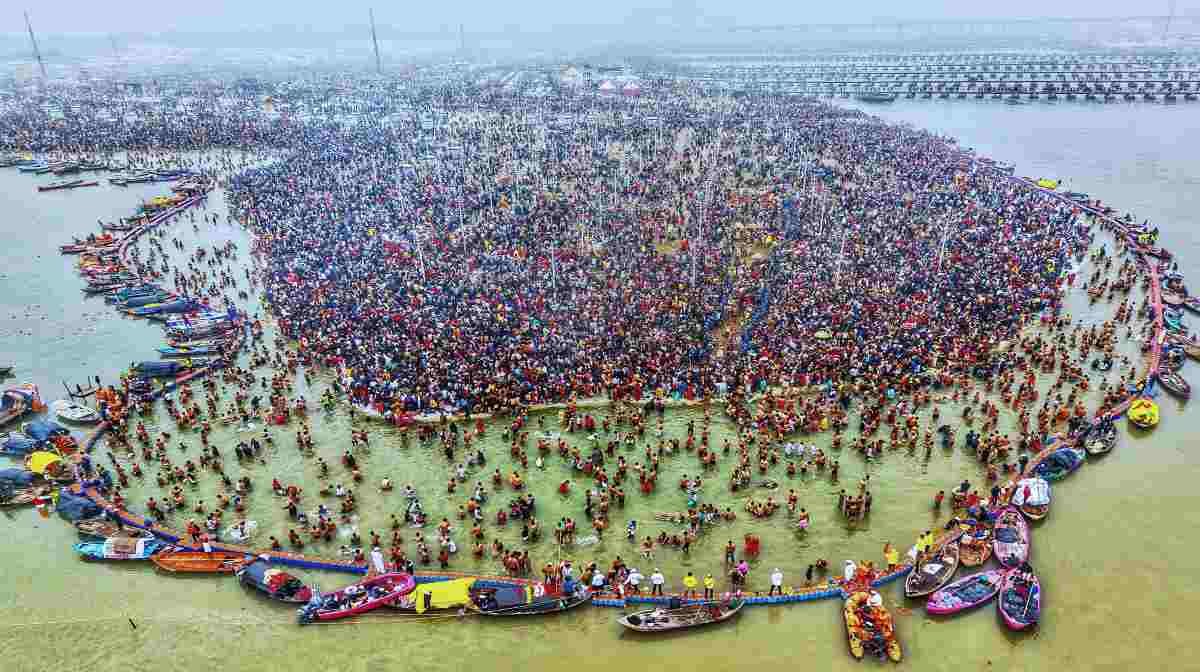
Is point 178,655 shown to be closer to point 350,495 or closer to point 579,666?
point 350,495

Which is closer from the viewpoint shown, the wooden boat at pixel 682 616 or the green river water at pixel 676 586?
the green river water at pixel 676 586

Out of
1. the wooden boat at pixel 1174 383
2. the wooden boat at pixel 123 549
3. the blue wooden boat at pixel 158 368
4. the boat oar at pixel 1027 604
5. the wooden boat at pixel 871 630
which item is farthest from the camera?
the blue wooden boat at pixel 158 368

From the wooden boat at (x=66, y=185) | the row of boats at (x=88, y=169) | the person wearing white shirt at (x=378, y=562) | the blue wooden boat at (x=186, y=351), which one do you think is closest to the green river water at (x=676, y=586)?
the person wearing white shirt at (x=378, y=562)

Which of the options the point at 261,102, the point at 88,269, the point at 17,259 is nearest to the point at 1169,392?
the point at 88,269

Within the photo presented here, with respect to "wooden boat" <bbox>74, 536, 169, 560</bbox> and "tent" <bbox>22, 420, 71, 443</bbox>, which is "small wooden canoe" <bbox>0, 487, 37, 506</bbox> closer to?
"tent" <bbox>22, 420, 71, 443</bbox>

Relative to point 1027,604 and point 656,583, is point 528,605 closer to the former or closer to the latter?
point 656,583

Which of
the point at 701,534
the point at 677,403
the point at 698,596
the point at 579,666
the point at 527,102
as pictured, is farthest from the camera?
the point at 527,102

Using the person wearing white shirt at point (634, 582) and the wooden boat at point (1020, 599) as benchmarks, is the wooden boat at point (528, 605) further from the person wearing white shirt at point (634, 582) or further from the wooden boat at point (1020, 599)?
the wooden boat at point (1020, 599)
